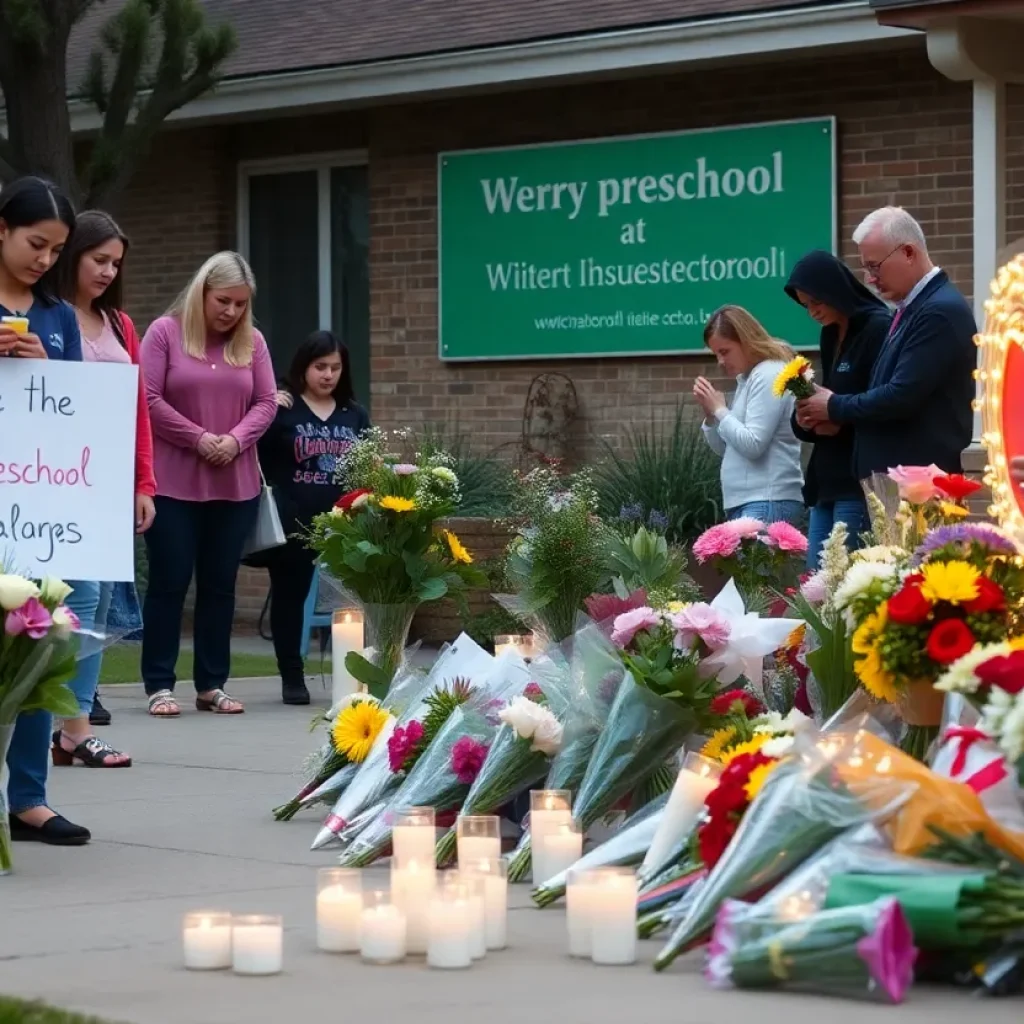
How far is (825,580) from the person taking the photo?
5902mm

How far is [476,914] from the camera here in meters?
4.91

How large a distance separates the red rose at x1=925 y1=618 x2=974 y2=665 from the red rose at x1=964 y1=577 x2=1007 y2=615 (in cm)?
4

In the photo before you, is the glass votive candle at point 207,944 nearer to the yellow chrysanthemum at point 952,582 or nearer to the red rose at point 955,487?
the yellow chrysanthemum at point 952,582

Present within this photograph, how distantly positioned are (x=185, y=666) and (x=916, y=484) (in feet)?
24.7

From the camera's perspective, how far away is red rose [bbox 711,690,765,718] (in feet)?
19.2

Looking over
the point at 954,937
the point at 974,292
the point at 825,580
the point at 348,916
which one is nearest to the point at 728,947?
the point at 954,937

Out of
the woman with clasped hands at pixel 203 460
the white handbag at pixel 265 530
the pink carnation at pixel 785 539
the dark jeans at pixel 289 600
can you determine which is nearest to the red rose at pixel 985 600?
the pink carnation at pixel 785 539

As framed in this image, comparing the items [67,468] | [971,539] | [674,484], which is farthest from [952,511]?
[674,484]

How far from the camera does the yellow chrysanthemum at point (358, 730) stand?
6.97 metres

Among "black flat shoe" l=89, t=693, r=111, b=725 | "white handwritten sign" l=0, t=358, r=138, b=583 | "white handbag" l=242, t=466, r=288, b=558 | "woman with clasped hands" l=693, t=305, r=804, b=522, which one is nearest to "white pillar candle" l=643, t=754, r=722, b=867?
"white handwritten sign" l=0, t=358, r=138, b=583

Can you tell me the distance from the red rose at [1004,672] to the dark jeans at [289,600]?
6125 mm

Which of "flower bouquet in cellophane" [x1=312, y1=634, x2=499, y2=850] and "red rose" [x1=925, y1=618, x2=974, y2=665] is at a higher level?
"red rose" [x1=925, y1=618, x2=974, y2=665]

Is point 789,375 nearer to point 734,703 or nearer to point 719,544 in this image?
point 719,544

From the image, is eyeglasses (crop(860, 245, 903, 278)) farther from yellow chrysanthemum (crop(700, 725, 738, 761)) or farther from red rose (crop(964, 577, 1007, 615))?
red rose (crop(964, 577, 1007, 615))
